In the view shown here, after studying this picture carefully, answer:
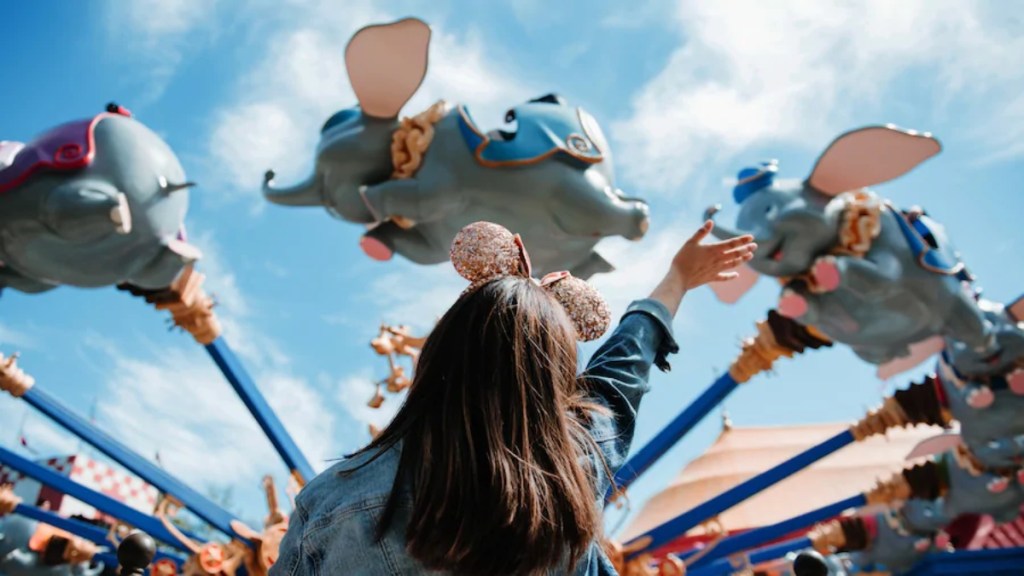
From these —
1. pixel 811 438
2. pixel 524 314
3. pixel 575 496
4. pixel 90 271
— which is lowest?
pixel 575 496

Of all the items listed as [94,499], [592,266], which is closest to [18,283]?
[94,499]

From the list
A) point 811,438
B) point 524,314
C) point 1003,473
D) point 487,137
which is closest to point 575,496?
point 524,314

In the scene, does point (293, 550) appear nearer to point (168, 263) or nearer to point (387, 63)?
point (387, 63)

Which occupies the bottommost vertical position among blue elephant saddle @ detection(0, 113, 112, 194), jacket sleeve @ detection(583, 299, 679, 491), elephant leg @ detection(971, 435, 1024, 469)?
jacket sleeve @ detection(583, 299, 679, 491)

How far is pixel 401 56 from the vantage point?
3.76m

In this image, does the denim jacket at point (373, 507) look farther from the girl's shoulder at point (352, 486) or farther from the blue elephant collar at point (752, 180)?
the blue elephant collar at point (752, 180)

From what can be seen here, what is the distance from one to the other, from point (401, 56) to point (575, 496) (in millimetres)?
3225

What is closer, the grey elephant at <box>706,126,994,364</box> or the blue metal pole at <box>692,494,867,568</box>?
the grey elephant at <box>706,126,994,364</box>

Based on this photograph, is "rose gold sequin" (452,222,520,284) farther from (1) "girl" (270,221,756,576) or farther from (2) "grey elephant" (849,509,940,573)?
(2) "grey elephant" (849,509,940,573)

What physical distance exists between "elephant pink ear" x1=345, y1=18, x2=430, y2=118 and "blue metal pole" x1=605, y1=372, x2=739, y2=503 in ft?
9.35

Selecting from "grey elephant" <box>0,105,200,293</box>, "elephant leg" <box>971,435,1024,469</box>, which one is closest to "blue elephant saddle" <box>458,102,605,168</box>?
"grey elephant" <box>0,105,200,293</box>

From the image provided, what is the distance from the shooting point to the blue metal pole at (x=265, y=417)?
5.36 meters

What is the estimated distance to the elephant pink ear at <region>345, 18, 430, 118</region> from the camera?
12.0 feet

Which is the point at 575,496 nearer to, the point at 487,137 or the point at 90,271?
the point at 487,137
